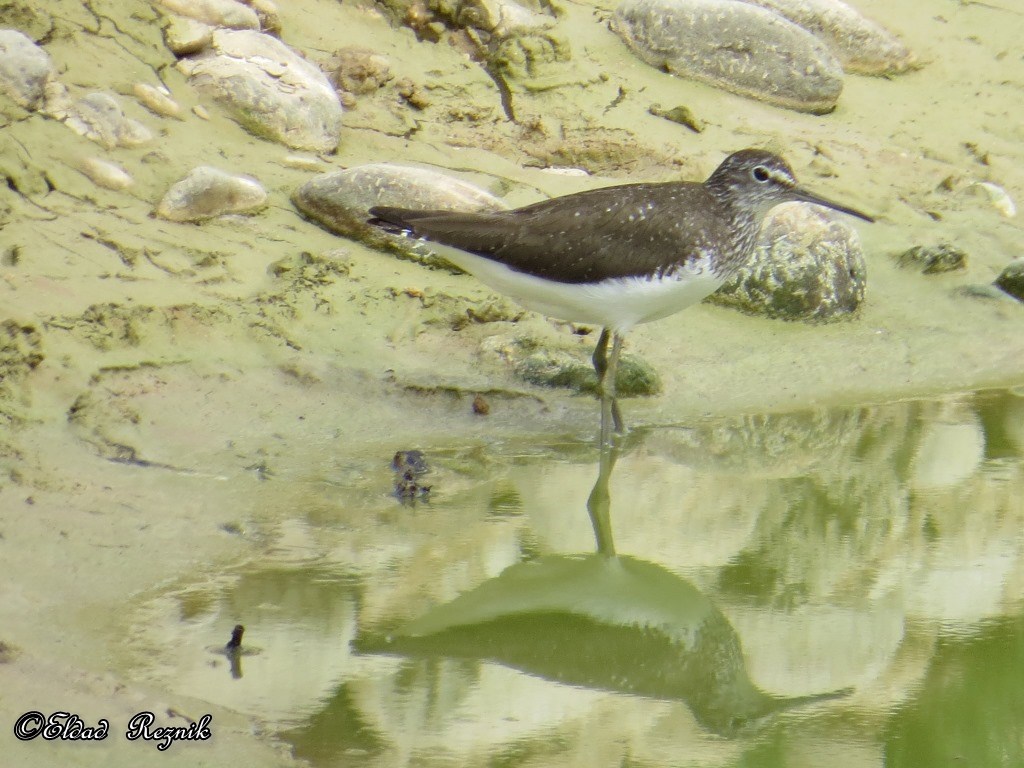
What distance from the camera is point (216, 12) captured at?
8727 millimetres

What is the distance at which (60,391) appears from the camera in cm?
629

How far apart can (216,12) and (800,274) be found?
13.6ft

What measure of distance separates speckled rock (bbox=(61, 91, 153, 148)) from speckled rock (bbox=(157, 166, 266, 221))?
0.47 m

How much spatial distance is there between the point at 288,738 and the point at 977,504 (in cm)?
361

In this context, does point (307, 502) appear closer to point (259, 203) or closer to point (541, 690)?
point (541, 690)

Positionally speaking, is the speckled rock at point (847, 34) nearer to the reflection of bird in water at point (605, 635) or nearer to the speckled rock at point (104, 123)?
the speckled rock at point (104, 123)

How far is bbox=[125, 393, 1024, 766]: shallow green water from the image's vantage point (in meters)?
4.55

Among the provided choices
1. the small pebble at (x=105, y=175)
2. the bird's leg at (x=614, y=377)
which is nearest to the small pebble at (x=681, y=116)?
the bird's leg at (x=614, y=377)

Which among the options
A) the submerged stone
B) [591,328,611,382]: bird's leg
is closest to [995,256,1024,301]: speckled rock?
the submerged stone

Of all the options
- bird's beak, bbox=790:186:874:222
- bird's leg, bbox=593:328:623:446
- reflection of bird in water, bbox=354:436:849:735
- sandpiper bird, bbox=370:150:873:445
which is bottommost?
bird's leg, bbox=593:328:623:446

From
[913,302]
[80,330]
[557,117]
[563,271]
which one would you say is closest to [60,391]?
[80,330]

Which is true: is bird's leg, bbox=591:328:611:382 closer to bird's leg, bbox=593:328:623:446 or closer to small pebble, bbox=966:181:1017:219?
bird's leg, bbox=593:328:623:446

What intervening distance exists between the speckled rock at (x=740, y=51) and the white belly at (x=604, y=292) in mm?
3393

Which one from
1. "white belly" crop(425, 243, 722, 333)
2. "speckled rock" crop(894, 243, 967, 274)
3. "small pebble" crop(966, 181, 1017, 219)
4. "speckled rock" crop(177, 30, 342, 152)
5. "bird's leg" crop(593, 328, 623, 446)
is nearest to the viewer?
"white belly" crop(425, 243, 722, 333)
